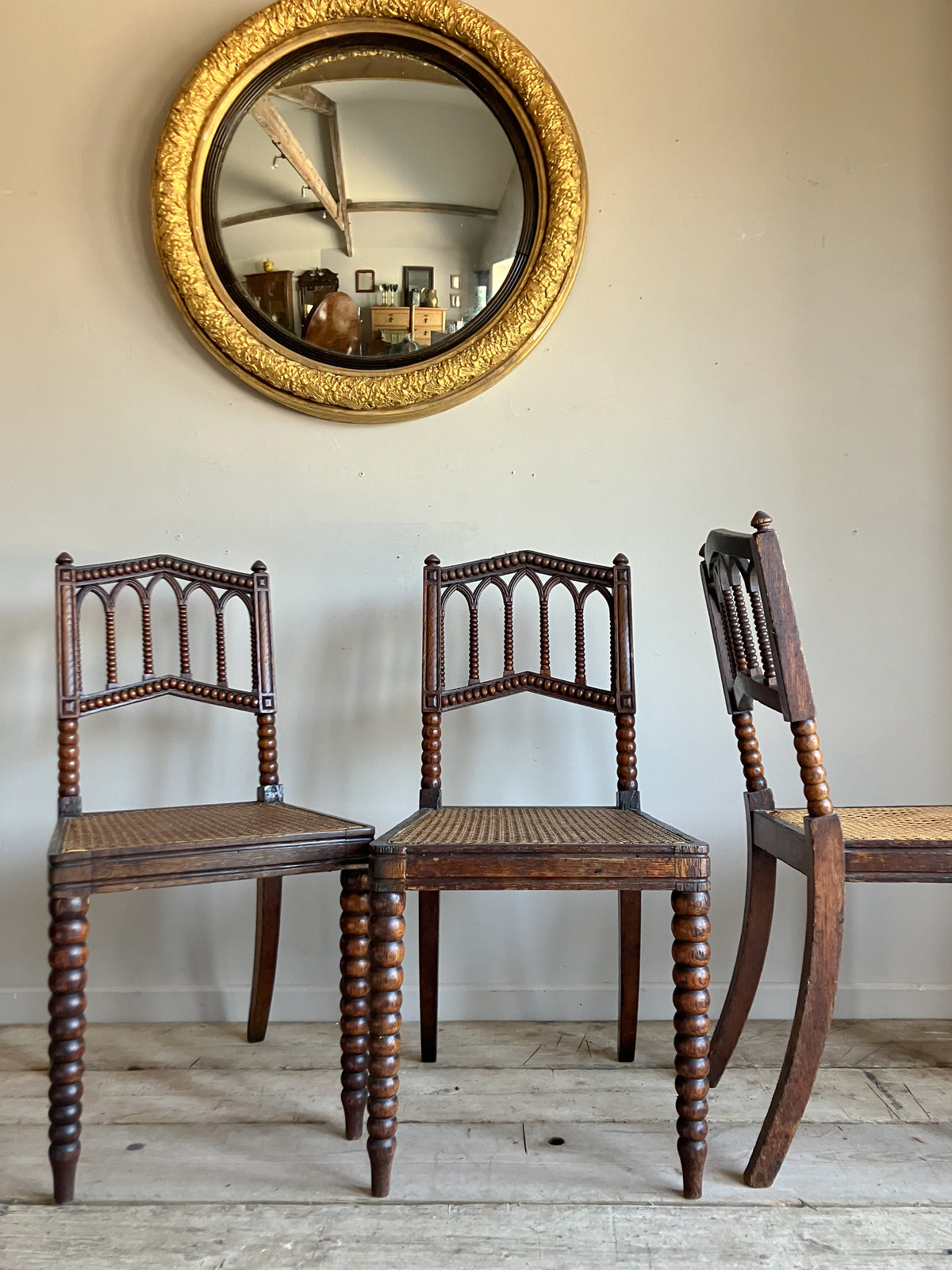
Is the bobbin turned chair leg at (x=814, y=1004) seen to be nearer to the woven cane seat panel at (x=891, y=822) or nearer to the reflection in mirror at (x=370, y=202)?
the woven cane seat panel at (x=891, y=822)

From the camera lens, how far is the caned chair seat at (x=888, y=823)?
4.29 feet

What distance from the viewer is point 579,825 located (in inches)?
58.4

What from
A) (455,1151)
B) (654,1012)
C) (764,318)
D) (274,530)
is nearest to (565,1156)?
(455,1151)

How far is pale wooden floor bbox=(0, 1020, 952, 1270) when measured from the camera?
116cm

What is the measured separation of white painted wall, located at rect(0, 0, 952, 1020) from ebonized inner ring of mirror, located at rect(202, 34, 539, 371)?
6.2 inches

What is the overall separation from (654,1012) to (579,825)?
2.26ft

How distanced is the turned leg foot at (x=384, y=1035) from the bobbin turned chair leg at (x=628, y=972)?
0.57 m

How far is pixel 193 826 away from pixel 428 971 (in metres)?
0.56

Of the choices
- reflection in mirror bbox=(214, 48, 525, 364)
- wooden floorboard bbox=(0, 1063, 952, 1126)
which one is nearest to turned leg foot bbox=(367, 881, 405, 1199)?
wooden floorboard bbox=(0, 1063, 952, 1126)

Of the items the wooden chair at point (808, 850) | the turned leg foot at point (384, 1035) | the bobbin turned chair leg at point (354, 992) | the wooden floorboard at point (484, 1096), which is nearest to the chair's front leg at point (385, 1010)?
the turned leg foot at point (384, 1035)

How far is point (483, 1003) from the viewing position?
6.38 ft

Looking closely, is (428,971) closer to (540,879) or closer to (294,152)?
(540,879)

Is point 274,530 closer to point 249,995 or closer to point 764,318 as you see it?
point 249,995

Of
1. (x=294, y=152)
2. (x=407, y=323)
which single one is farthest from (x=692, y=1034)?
(x=294, y=152)
